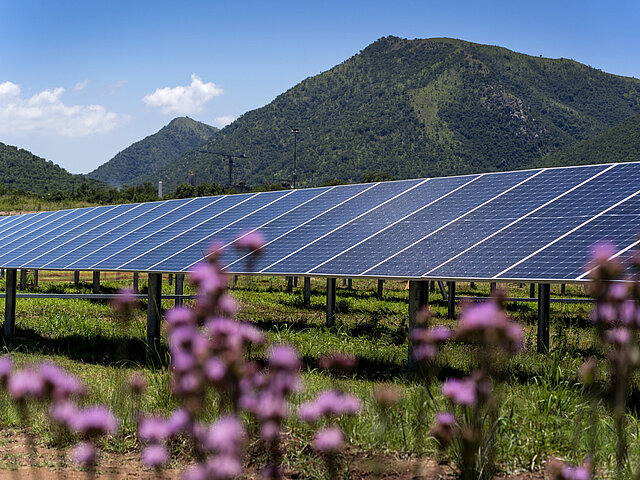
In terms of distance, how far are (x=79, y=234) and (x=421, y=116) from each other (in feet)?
416

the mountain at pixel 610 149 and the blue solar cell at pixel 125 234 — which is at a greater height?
the mountain at pixel 610 149

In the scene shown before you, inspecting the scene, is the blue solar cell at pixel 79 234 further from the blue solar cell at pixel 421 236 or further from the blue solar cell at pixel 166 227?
the blue solar cell at pixel 421 236

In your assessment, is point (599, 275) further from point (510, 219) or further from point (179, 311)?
point (510, 219)

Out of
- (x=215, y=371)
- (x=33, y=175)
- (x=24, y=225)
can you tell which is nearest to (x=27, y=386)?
(x=215, y=371)

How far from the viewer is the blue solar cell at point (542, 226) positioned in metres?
10.8

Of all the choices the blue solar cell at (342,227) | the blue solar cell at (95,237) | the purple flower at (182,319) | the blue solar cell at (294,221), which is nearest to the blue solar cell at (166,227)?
the blue solar cell at (95,237)

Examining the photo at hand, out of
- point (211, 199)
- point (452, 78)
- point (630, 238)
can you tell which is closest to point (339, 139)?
point (452, 78)

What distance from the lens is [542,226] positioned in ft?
39.0

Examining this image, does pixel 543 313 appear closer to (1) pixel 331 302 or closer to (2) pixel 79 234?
(1) pixel 331 302

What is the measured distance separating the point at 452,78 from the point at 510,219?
152586mm

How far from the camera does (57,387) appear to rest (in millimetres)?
2533

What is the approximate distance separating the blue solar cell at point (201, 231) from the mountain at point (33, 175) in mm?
76582

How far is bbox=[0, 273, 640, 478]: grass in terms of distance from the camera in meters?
6.66

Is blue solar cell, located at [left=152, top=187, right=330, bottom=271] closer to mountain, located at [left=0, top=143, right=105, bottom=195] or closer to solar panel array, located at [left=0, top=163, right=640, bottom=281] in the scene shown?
solar panel array, located at [left=0, top=163, right=640, bottom=281]
